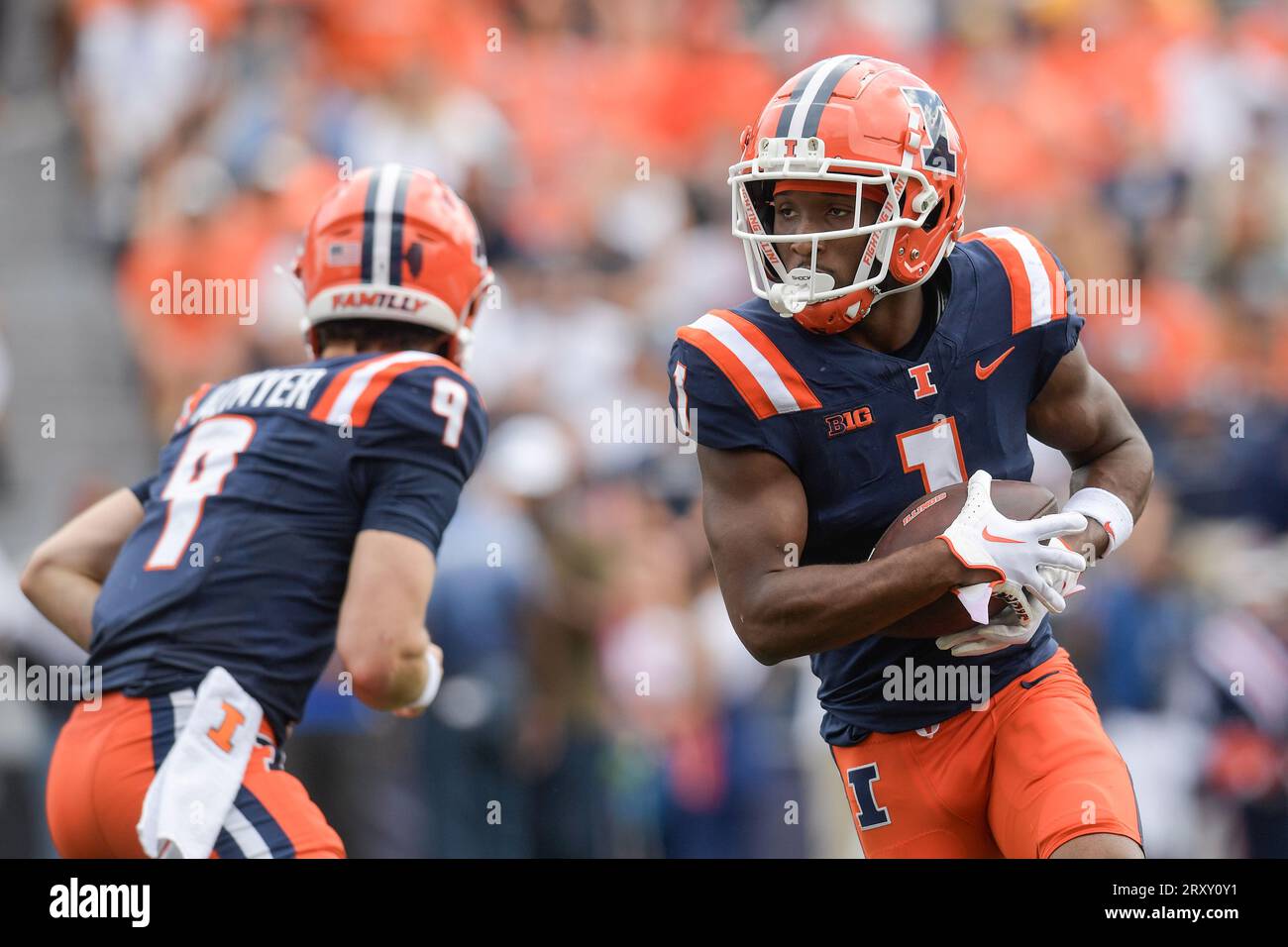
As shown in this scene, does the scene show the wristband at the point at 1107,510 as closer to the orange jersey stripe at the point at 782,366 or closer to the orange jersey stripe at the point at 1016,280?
the orange jersey stripe at the point at 1016,280

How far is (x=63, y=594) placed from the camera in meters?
3.82

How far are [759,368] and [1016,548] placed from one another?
640 mm

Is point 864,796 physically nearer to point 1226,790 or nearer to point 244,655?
point 244,655

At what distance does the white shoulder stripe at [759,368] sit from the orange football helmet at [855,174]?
0.11 m

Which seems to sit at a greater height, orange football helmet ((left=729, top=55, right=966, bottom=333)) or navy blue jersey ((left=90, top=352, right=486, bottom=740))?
orange football helmet ((left=729, top=55, right=966, bottom=333))

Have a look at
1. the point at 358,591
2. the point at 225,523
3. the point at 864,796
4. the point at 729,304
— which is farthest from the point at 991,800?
the point at 729,304

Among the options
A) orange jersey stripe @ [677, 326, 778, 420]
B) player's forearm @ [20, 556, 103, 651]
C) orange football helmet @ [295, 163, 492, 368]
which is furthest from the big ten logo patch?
player's forearm @ [20, 556, 103, 651]

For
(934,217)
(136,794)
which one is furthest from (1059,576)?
(136,794)

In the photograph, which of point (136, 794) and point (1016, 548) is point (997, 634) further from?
point (136, 794)

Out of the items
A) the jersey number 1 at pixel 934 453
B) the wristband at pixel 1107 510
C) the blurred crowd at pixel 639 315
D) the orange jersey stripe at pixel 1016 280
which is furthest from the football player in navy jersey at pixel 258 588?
the blurred crowd at pixel 639 315

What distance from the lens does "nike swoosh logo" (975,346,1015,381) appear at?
12.0ft

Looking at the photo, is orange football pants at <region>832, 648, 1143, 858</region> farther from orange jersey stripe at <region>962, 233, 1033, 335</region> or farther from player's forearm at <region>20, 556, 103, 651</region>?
player's forearm at <region>20, 556, 103, 651</region>

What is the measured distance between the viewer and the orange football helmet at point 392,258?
12.9 ft

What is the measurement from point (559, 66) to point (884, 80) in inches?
223
